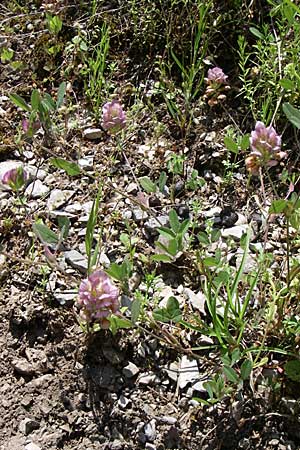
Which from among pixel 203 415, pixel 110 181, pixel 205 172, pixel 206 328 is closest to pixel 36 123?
pixel 110 181

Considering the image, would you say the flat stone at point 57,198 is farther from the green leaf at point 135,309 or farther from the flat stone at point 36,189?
the green leaf at point 135,309

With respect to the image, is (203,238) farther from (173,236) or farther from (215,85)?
(215,85)

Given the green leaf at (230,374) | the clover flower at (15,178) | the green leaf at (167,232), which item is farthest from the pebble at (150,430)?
the clover flower at (15,178)

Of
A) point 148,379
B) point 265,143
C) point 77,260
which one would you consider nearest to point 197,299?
point 148,379

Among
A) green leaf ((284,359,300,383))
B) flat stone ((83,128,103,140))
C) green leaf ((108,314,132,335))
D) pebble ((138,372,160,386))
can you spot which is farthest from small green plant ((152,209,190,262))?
flat stone ((83,128,103,140))

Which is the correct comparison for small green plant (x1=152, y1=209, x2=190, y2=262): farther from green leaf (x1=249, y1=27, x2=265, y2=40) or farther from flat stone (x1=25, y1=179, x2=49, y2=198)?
green leaf (x1=249, y1=27, x2=265, y2=40)

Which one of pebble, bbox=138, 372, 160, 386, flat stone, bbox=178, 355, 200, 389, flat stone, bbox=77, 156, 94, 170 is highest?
flat stone, bbox=77, 156, 94, 170
